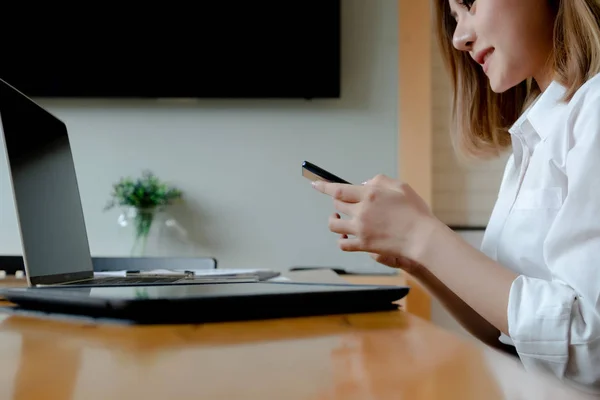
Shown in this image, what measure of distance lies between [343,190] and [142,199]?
1.67 meters

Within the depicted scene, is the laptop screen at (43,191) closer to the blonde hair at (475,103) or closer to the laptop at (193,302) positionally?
the laptop at (193,302)

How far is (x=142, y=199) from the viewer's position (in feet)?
7.33

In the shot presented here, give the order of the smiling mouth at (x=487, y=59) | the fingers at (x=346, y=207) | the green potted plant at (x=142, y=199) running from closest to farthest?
the fingers at (x=346, y=207) → the smiling mouth at (x=487, y=59) → the green potted plant at (x=142, y=199)

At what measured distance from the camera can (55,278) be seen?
0.70m

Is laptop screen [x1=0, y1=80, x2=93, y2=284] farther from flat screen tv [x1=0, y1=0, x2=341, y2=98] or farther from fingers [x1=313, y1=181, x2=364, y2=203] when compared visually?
flat screen tv [x1=0, y1=0, x2=341, y2=98]

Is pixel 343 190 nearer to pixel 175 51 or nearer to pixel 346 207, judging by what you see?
pixel 346 207

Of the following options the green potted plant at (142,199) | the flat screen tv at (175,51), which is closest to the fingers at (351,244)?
the green potted plant at (142,199)

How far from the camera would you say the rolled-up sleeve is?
584 millimetres

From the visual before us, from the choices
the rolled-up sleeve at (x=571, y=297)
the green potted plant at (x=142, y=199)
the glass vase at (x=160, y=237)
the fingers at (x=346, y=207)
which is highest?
the fingers at (x=346, y=207)

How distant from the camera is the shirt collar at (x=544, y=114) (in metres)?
0.81

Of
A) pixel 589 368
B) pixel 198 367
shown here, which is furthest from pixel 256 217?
pixel 198 367

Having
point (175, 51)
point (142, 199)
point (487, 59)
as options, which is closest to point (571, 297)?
point (487, 59)

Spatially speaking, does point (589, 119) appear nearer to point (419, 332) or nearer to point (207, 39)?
point (419, 332)

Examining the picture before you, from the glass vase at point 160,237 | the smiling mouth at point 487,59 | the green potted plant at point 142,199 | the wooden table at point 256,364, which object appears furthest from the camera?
the glass vase at point 160,237
